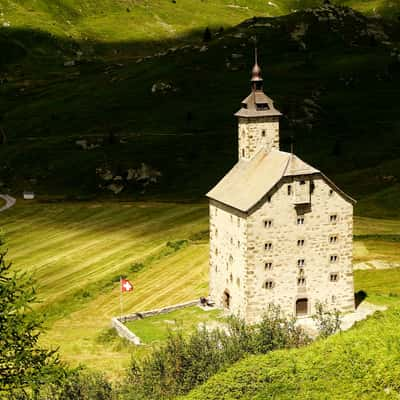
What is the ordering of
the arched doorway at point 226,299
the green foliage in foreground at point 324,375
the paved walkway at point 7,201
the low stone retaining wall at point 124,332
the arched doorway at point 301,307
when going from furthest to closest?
1. the paved walkway at point 7,201
2. the arched doorway at point 226,299
3. the arched doorway at point 301,307
4. the low stone retaining wall at point 124,332
5. the green foliage in foreground at point 324,375

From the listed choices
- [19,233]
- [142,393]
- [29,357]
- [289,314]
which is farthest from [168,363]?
[19,233]

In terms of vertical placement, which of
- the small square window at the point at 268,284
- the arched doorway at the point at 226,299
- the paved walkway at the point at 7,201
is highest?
the small square window at the point at 268,284

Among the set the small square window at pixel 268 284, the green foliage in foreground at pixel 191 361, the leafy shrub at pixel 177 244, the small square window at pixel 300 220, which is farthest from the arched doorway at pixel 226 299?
the green foliage in foreground at pixel 191 361

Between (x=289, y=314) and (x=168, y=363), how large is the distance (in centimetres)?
2621

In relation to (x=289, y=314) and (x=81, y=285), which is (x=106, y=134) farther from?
(x=289, y=314)

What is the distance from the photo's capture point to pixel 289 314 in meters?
79.4

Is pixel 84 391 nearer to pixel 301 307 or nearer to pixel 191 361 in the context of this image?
pixel 191 361

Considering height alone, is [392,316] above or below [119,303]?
above

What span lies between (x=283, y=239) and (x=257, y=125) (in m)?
13.6

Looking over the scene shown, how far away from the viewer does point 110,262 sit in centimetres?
10238

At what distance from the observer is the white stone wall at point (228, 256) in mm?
79750

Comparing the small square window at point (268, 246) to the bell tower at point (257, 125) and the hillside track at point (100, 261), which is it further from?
the hillside track at point (100, 261)

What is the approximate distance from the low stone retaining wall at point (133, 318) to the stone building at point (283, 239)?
14.4 feet

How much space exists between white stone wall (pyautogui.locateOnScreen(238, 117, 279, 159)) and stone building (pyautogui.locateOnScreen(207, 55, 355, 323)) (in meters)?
1.19
